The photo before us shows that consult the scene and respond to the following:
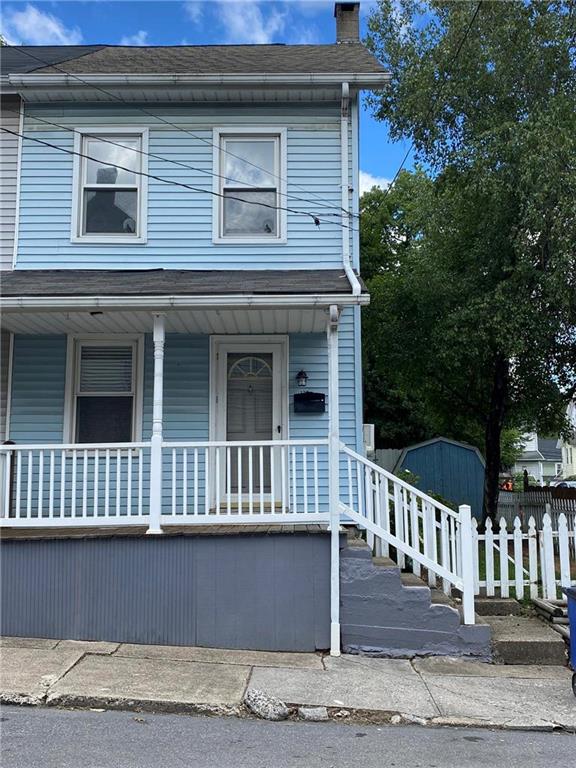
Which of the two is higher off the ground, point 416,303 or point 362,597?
point 416,303

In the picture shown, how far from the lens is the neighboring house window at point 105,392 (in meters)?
8.12

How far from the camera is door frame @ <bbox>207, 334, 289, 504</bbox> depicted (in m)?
8.10

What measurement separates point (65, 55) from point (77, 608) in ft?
27.2

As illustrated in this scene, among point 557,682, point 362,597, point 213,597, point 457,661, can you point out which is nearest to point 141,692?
point 213,597

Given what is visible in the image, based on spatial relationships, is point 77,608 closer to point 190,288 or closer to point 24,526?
point 24,526

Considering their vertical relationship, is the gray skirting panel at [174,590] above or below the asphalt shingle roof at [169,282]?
below

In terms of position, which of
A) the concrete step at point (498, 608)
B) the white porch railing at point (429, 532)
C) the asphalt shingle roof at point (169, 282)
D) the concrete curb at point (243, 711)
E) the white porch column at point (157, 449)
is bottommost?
the concrete curb at point (243, 711)

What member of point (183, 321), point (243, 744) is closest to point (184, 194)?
point (183, 321)

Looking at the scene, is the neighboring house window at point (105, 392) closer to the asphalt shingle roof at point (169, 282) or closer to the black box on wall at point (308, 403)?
the asphalt shingle roof at point (169, 282)

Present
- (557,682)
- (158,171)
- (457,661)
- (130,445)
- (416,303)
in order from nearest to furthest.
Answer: (557,682)
(457,661)
(130,445)
(158,171)
(416,303)

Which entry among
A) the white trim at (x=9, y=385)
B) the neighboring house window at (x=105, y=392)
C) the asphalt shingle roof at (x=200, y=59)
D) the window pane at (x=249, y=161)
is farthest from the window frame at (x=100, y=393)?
the asphalt shingle roof at (x=200, y=59)

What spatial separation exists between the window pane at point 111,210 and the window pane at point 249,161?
4.37 ft

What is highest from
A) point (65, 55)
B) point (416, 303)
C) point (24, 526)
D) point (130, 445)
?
point (65, 55)

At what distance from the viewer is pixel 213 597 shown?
6.34m
